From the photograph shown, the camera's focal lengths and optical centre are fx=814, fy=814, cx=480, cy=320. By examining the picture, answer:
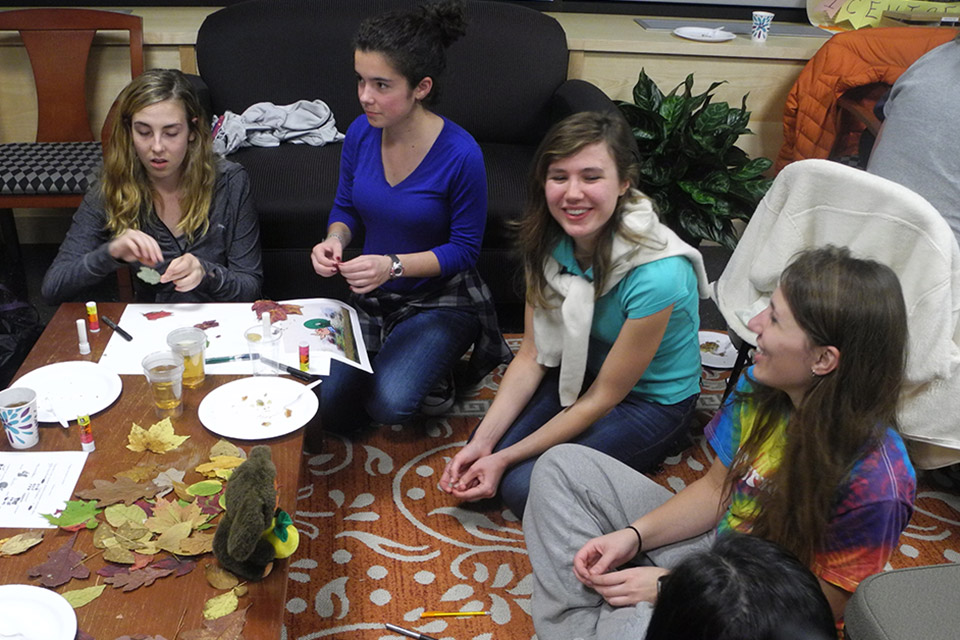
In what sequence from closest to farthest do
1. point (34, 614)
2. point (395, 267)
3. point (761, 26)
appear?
point (34, 614) → point (395, 267) → point (761, 26)

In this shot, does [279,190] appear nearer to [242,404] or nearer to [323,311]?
[323,311]

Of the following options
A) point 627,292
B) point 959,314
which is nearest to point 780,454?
point 627,292

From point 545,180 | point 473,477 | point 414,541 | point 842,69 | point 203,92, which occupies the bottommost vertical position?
point 414,541

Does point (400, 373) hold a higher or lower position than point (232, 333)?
lower

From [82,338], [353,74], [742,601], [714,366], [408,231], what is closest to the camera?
[742,601]

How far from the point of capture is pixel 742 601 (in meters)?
0.86

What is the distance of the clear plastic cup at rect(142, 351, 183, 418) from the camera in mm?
1431

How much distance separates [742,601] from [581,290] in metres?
0.99

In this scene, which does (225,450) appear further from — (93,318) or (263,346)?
(93,318)

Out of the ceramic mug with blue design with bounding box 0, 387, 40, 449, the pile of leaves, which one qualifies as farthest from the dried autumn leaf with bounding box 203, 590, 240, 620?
the ceramic mug with blue design with bounding box 0, 387, 40, 449

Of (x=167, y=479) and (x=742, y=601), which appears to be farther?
(x=167, y=479)

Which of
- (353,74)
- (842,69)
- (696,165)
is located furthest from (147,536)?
(842,69)

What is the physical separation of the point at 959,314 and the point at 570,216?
0.82m

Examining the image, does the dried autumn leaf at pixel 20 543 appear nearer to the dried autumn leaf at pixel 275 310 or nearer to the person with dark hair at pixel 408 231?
the dried autumn leaf at pixel 275 310
